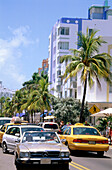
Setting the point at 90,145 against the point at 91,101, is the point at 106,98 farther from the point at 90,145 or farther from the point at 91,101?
the point at 90,145

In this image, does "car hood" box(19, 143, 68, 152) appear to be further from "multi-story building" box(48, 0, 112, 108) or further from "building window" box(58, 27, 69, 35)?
"building window" box(58, 27, 69, 35)

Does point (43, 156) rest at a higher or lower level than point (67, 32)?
lower

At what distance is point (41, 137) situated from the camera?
1348 cm

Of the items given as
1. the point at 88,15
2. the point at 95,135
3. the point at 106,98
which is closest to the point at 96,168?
the point at 95,135

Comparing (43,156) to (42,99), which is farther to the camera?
(42,99)

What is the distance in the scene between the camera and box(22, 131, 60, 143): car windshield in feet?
43.5

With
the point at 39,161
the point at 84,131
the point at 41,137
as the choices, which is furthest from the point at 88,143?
the point at 39,161

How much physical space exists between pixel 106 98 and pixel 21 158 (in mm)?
34421

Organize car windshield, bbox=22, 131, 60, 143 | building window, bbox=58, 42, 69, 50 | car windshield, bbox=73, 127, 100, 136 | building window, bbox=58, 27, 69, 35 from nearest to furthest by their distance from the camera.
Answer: car windshield, bbox=22, 131, 60, 143
car windshield, bbox=73, 127, 100, 136
building window, bbox=58, 27, 69, 35
building window, bbox=58, 42, 69, 50

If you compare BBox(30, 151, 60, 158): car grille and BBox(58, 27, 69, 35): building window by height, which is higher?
BBox(58, 27, 69, 35): building window

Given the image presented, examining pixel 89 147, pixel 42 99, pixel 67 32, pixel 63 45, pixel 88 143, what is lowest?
pixel 89 147

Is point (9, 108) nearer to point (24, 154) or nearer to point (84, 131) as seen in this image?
point (84, 131)

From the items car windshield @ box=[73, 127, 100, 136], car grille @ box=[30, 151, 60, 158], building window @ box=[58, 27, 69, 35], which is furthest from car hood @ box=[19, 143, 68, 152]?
building window @ box=[58, 27, 69, 35]

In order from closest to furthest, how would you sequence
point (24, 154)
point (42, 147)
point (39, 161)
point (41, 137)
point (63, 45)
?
point (39, 161) → point (24, 154) → point (42, 147) → point (41, 137) → point (63, 45)
